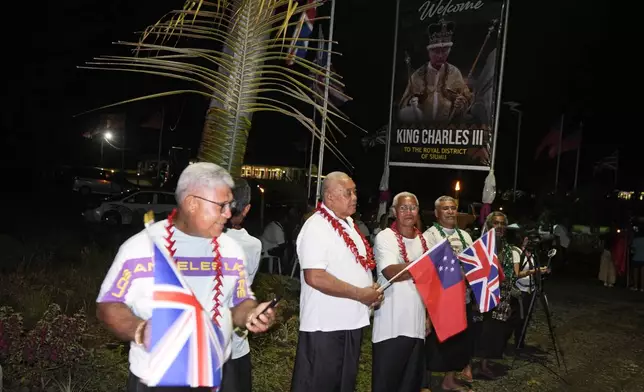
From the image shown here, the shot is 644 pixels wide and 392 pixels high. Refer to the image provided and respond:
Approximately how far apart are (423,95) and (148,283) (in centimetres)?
937

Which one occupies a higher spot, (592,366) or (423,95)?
(423,95)

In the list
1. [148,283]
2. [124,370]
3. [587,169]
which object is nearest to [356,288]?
[148,283]

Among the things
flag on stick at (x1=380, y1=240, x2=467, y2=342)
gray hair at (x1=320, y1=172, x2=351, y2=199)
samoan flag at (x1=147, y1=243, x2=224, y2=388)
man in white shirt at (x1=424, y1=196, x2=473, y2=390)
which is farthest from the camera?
man in white shirt at (x1=424, y1=196, x2=473, y2=390)

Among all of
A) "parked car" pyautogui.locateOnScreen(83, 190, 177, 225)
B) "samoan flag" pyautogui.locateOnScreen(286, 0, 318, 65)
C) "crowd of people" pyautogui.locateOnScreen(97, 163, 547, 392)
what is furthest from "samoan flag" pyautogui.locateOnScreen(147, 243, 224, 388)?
"parked car" pyautogui.locateOnScreen(83, 190, 177, 225)

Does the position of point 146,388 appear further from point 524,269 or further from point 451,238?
point 524,269

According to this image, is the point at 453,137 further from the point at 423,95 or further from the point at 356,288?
the point at 356,288

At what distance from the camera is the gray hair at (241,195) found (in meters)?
3.85

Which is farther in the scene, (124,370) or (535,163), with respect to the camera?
(535,163)

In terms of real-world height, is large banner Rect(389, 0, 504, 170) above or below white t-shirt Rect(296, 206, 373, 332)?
above

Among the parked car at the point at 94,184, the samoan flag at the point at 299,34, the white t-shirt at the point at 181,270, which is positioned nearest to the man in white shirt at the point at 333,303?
the samoan flag at the point at 299,34

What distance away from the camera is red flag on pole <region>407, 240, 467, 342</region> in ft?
15.5

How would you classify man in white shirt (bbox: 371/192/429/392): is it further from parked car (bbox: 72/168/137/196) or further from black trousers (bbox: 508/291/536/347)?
parked car (bbox: 72/168/137/196)

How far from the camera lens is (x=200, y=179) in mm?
2697

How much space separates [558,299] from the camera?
485 inches
